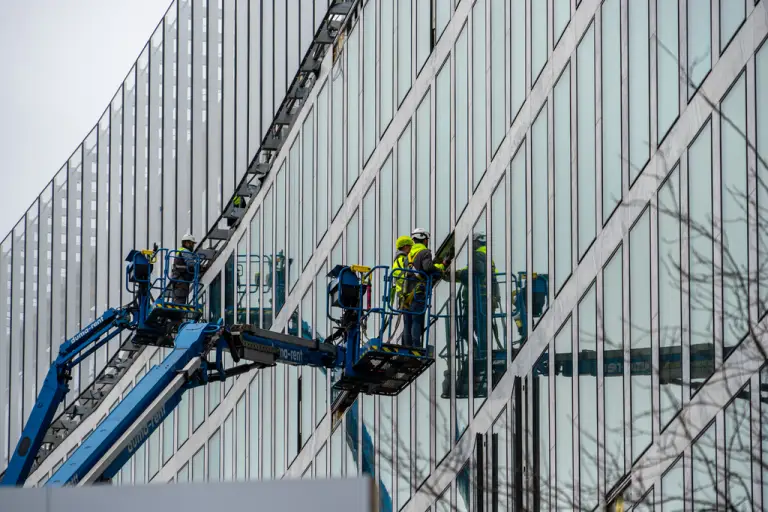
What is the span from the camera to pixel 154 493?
10.3 meters

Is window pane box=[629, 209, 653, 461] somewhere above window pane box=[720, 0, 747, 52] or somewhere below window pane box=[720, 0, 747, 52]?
below

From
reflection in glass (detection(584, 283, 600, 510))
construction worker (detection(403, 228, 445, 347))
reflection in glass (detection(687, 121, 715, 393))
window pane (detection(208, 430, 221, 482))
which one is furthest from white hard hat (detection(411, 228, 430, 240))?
window pane (detection(208, 430, 221, 482))

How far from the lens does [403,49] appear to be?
1115 inches

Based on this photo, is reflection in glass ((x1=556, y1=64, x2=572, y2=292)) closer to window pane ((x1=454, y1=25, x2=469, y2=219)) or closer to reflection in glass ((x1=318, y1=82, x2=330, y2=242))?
window pane ((x1=454, y1=25, x2=469, y2=219))

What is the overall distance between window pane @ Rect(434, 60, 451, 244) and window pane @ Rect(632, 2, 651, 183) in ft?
17.1

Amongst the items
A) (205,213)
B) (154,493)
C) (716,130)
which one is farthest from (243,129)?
(154,493)

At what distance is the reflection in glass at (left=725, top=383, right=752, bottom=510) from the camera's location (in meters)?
19.5

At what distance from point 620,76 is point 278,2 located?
42.0 feet

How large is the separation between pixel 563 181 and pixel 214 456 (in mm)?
14576

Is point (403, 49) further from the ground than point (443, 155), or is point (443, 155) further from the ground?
point (403, 49)

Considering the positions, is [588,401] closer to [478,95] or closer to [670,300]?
[670,300]

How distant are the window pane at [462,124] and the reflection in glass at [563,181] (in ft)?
8.79

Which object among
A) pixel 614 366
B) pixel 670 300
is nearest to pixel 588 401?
pixel 614 366

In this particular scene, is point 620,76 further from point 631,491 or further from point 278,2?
point 278,2
